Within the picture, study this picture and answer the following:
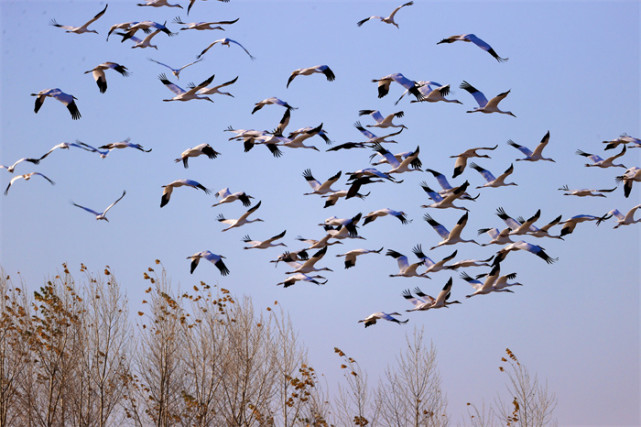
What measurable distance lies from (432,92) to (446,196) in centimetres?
233

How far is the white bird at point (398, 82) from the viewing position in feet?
73.3

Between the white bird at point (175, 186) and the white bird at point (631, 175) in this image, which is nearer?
the white bird at point (175, 186)

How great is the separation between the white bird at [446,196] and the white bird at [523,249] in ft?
4.12

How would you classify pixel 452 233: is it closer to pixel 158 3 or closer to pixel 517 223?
pixel 517 223

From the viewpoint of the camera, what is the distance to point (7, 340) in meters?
29.7

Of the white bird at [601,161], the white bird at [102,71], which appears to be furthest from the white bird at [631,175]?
the white bird at [102,71]

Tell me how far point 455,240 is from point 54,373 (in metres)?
13.2

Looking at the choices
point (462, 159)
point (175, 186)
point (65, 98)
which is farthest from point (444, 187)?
point (65, 98)

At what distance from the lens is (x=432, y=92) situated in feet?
73.7

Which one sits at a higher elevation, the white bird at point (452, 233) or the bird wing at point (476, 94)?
the bird wing at point (476, 94)

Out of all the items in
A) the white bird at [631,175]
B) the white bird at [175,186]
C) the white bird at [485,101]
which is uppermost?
the white bird at [485,101]

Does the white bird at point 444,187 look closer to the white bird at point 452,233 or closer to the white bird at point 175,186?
the white bird at point 452,233

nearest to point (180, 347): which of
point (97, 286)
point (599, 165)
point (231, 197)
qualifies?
point (97, 286)

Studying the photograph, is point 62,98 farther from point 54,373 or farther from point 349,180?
point 54,373
